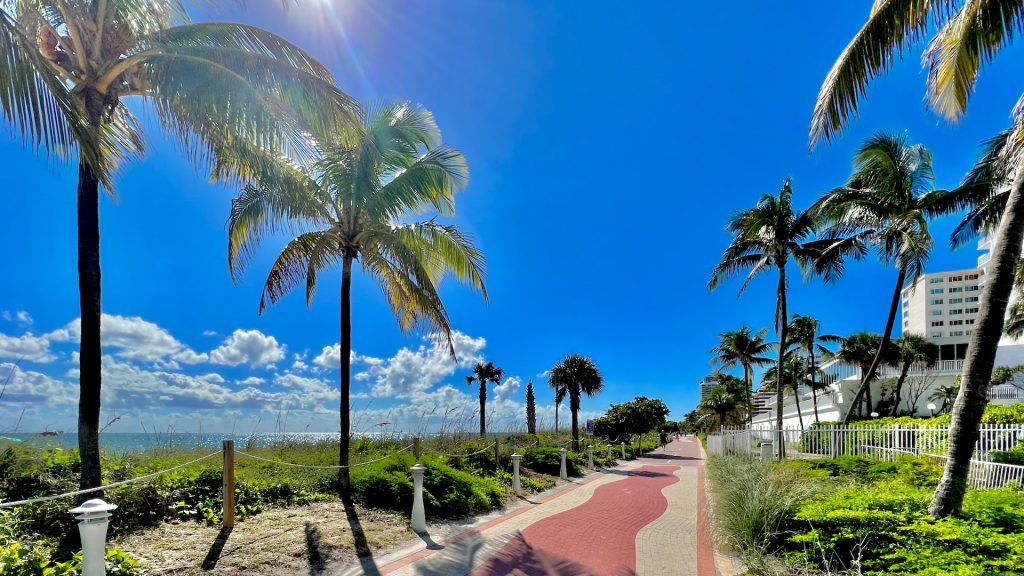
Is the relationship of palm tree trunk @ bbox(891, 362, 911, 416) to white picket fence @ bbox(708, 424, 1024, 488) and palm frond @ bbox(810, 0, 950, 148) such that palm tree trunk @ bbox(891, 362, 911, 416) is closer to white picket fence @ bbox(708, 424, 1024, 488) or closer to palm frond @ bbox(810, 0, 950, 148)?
white picket fence @ bbox(708, 424, 1024, 488)

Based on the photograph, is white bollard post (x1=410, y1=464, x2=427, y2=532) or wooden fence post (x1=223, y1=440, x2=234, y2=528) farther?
white bollard post (x1=410, y1=464, x2=427, y2=532)

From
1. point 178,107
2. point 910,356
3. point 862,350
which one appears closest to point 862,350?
point 862,350

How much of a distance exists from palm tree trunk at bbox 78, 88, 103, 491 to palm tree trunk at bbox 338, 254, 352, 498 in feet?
13.6

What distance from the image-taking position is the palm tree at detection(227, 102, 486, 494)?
920 cm

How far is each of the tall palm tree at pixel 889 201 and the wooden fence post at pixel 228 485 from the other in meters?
18.4

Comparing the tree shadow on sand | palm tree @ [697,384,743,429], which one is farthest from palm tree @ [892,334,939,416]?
the tree shadow on sand

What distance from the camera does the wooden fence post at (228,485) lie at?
682cm

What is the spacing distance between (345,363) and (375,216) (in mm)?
3039

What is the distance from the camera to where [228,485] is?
692 cm

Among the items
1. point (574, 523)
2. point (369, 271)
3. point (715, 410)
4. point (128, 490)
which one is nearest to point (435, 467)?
point (574, 523)

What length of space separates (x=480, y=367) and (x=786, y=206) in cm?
2585

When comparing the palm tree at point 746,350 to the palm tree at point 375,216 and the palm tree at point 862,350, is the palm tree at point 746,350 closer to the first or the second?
the palm tree at point 862,350

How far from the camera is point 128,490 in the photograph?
6.64 m

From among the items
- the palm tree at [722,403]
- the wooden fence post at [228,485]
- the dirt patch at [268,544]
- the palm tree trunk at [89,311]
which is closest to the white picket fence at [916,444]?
the dirt patch at [268,544]
